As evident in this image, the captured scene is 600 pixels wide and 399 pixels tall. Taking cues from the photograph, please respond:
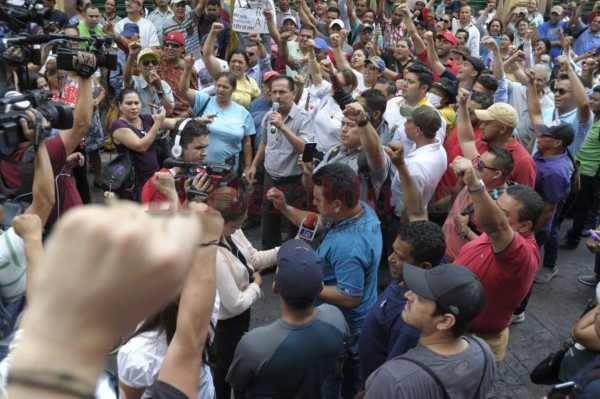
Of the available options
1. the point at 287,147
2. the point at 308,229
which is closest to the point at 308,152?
the point at 287,147

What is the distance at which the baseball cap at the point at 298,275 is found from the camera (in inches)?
100.0

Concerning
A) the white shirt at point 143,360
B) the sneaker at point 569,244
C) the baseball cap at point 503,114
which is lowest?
the sneaker at point 569,244

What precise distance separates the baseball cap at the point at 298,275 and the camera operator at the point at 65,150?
5.98ft

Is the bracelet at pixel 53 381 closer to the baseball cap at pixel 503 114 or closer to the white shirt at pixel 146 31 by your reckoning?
the baseball cap at pixel 503 114

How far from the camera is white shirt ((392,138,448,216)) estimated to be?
4438 mm

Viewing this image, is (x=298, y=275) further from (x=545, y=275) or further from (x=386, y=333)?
(x=545, y=275)

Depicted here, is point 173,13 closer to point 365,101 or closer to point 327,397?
point 365,101

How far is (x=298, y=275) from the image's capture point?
2568 mm

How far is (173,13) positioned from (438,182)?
5886mm

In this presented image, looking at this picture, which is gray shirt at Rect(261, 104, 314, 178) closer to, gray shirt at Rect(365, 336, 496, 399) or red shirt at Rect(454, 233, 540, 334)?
red shirt at Rect(454, 233, 540, 334)

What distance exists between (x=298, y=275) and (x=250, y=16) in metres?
5.76

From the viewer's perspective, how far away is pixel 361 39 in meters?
9.48

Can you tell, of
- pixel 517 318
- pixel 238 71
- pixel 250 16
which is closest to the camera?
pixel 517 318

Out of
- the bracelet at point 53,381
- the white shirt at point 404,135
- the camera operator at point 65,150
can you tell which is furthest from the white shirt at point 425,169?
the bracelet at point 53,381
